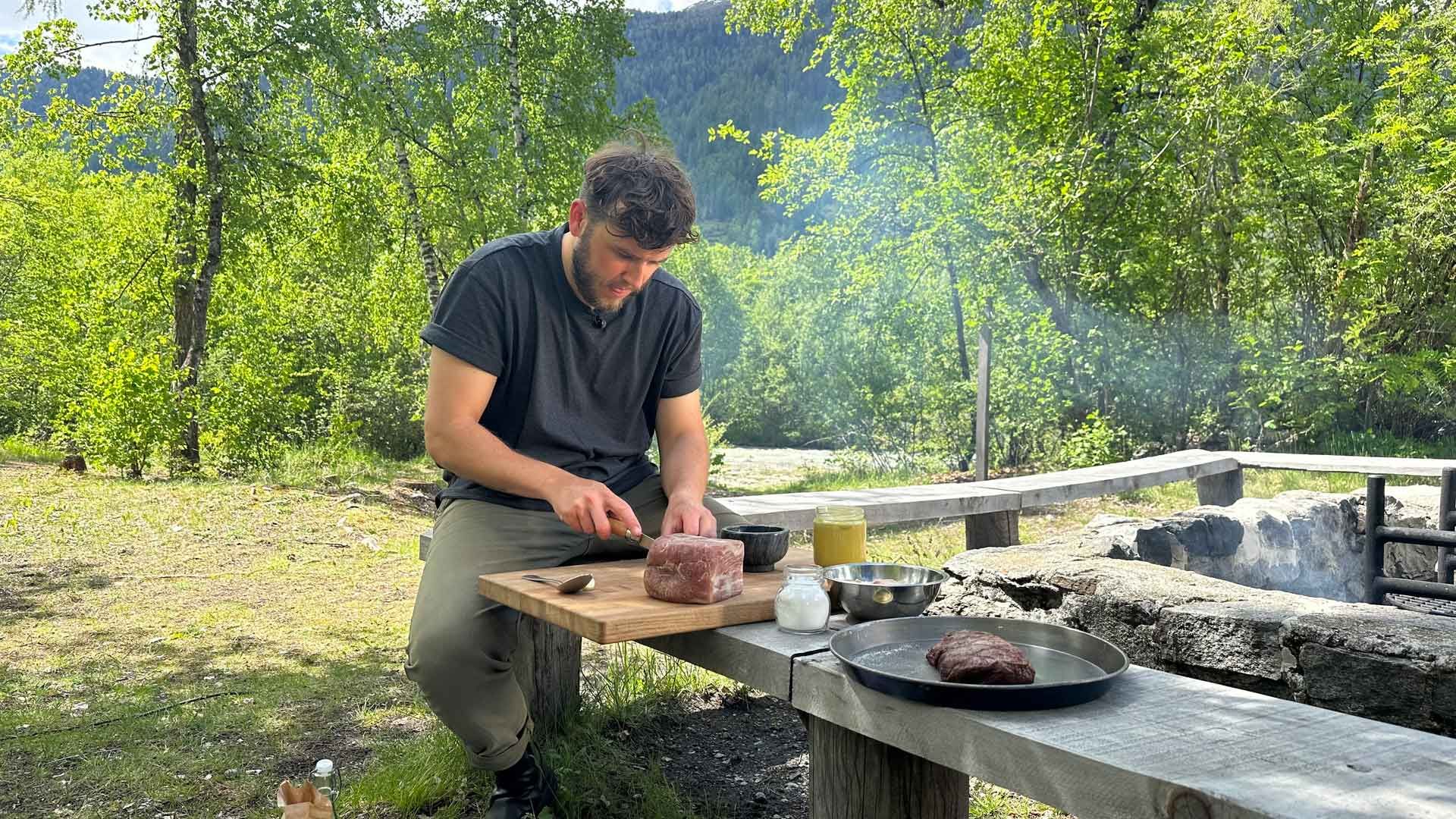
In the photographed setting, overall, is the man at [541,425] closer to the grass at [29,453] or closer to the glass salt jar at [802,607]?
the glass salt jar at [802,607]

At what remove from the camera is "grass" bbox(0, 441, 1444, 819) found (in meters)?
2.79

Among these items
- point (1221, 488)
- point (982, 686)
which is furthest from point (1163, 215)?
point (982, 686)

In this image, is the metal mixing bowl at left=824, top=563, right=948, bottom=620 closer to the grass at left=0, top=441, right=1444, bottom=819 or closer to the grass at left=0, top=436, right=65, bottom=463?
the grass at left=0, top=441, right=1444, bottom=819

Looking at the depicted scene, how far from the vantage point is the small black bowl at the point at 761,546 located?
7.27ft

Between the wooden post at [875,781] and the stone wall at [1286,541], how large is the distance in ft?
5.24

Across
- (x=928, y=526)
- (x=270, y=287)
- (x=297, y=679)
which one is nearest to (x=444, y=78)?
(x=270, y=287)

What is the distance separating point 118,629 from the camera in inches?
176

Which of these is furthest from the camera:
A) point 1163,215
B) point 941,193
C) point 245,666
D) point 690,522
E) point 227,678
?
point 941,193

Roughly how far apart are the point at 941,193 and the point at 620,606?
9.48 meters

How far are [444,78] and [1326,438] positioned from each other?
9585mm

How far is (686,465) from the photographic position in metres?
2.68

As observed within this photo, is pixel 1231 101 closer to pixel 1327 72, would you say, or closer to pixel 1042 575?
pixel 1327 72

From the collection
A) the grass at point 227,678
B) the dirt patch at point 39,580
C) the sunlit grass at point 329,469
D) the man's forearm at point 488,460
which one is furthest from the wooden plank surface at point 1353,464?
the sunlit grass at point 329,469

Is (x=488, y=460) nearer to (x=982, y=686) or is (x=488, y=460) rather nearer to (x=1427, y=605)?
(x=982, y=686)
